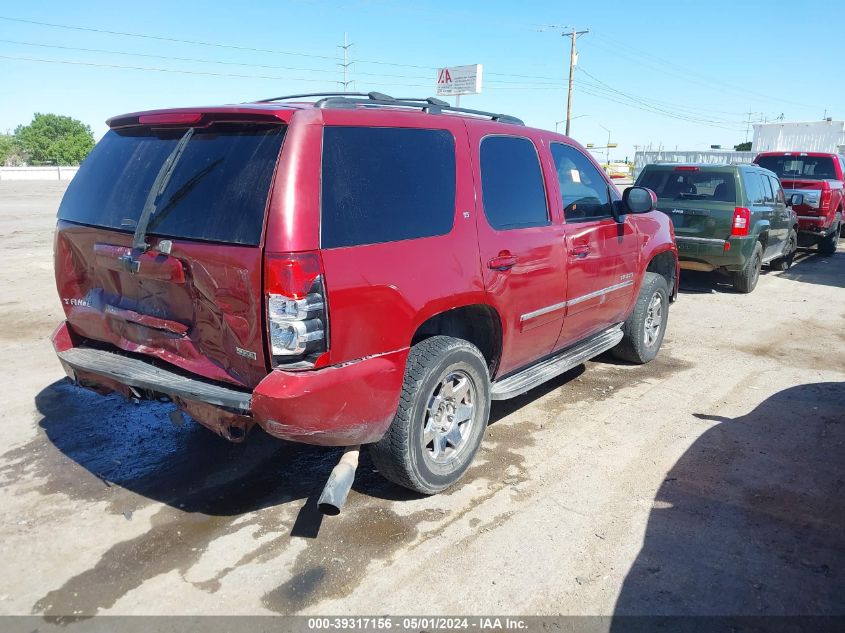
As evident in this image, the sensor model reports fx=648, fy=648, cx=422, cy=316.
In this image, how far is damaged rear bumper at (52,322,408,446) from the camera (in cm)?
283

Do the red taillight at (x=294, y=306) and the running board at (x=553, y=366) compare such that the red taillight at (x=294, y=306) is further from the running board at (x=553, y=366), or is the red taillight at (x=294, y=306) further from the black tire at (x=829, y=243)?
the black tire at (x=829, y=243)

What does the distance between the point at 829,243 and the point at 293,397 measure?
14.5 m

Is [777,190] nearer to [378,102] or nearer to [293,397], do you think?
[378,102]

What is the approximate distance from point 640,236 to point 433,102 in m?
2.48

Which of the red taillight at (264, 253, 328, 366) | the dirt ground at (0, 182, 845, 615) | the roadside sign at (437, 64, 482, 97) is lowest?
the dirt ground at (0, 182, 845, 615)

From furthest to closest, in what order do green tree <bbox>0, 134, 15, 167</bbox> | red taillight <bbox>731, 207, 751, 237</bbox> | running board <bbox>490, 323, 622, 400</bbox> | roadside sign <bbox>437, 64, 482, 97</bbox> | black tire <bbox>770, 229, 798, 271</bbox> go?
1. green tree <bbox>0, 134, 15, 167</bbox>
2. roadside sign <bbox>437, 64, 482, 97</bbox>
3. black tire <bbox>770, 229, 798, 271</bbox>
4. red taillight <bbox>731, 207, 751, 237</bbox>
5. running board <bbox>490, 323, 622, 400</bbox>

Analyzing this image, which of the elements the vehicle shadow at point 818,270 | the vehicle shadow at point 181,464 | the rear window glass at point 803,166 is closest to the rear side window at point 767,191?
the vehicle shadow at point 818,270

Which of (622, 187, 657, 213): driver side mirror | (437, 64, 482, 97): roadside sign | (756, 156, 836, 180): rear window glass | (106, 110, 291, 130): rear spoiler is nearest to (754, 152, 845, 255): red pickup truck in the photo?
(756, 156, 836, 180): rear window glass

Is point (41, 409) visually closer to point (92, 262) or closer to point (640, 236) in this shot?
point (92, 262)

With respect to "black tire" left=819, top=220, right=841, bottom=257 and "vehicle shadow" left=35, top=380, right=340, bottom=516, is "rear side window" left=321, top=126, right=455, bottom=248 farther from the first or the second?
"black tire" left=819, top=220, right=841, bottom=257

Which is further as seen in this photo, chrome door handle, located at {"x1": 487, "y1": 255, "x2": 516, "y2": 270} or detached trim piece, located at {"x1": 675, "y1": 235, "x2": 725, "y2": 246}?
detached trim piece, located at {"x1": 675, "y1": 235, "x2": 725, "y2": 246}

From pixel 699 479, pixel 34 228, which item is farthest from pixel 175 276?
pixel 34 228

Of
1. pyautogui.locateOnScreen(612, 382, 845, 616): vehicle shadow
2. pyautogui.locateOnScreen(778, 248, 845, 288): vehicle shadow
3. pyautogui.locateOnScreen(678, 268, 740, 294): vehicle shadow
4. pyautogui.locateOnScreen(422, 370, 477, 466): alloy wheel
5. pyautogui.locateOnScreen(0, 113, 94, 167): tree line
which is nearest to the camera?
pyautogui.locateOnScreen(612, 382, 845, 616): vehicle shadow

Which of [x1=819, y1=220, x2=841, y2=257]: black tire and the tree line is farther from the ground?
the tree line
